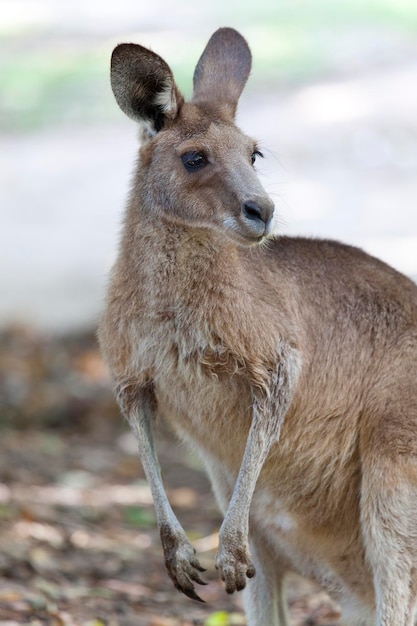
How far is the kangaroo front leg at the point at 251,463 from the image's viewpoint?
4383mm

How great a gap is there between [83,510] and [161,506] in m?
2.41

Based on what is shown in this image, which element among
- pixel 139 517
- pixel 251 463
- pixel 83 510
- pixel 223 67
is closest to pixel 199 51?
pixel 139 517

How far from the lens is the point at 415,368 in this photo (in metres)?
4.73

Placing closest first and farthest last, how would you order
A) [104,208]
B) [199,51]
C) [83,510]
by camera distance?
1. [83,510]
2. [104,208]
3. [199,51]

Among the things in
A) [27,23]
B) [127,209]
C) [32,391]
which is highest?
[127,209]

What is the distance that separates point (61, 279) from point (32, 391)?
256 centimetres

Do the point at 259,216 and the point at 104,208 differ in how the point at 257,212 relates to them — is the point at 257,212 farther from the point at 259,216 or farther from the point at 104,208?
the point at 104,208

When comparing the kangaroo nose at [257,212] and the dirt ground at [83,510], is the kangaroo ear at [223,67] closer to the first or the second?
the kangaroo nose at [257,212]

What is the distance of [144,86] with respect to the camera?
457 centimetres

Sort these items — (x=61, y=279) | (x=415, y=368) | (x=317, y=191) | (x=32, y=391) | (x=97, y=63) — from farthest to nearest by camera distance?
(x=97, y=63) < (x=317, y=191) < (x=61, y=279) < (x=32, y=391) < (x=415, y=368)

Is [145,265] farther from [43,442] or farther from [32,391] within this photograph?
[32,391]

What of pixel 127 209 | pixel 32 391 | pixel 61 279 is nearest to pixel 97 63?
pixel 61 279

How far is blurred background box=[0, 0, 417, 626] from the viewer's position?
241 inches

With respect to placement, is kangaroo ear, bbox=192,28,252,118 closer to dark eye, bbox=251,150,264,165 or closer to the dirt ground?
dark eye, bbox=251,150,264,165
